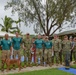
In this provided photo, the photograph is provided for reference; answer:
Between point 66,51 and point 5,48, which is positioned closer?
point 5,48

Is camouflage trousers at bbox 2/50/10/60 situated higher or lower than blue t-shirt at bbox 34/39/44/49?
lower

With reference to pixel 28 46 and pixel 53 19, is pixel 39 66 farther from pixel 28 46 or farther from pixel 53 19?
pixel 53 19

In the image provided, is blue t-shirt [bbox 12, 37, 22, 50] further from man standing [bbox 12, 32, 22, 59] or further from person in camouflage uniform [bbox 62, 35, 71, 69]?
person in camouflage uniform [bbox 62, 35, 71, 69]

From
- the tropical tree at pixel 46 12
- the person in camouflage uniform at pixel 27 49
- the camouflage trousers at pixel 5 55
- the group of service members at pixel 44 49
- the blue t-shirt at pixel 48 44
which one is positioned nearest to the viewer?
the camouflage trousers at pixel 5 55

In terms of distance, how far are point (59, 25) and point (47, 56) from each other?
817 inches

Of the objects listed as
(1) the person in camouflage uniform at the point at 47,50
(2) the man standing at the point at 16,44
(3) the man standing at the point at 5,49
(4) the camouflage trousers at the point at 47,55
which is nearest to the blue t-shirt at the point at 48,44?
(1) the person in camouflage uniform at the point at 47,50

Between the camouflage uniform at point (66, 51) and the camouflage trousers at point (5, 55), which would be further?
the camouflage uniform at point (66, 51)

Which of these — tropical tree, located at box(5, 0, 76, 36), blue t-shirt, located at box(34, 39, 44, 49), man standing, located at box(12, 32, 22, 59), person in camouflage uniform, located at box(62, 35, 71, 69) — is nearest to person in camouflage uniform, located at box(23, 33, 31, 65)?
blue t-shirt, located at box(34, 39, 44, 49)

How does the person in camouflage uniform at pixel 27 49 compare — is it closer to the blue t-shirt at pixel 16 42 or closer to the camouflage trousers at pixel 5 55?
the blue t-shirt at pixel 16 42

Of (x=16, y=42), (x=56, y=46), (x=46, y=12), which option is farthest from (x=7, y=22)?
(x=16, y=42)

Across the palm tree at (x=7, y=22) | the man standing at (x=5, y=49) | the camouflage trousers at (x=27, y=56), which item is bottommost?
the camouflage trousers at (x=27, y=56)

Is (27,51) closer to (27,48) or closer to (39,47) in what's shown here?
(27,48)

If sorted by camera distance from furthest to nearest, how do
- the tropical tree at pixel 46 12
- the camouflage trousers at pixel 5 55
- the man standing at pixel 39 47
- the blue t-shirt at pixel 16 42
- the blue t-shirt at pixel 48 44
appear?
the tropical tree at pixel 46 12 < the blue t-shirt at pixel 48 44 < the man standing at pixel 39 47 < the blue t-shirt at pixel 16 42 < the camouflage trousers at pixel 5 55

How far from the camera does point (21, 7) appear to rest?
34.7 metres
